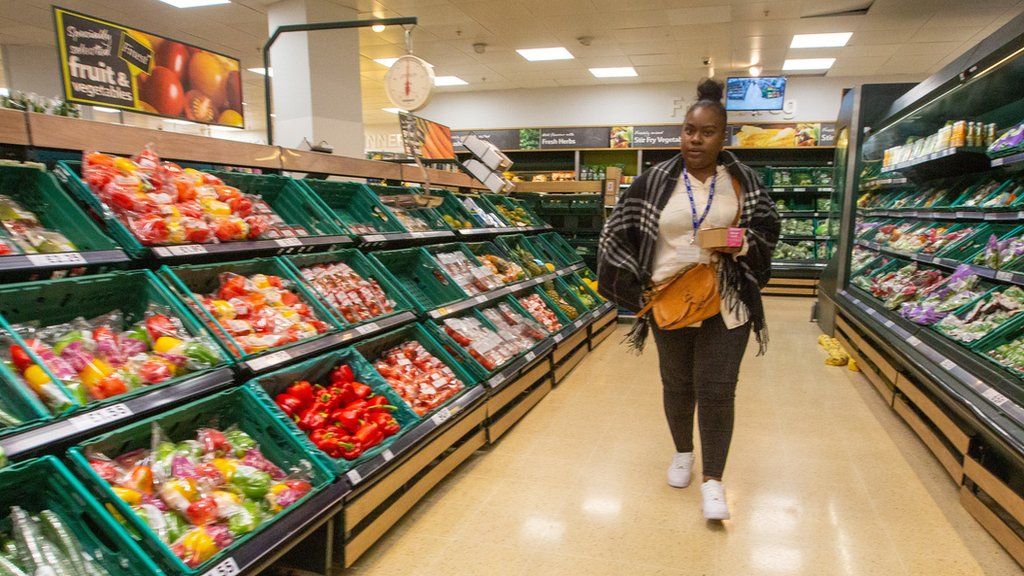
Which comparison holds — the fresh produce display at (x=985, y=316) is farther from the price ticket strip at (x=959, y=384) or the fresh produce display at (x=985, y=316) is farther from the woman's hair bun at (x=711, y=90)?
the woman's hair bun at (x=711, y=90)

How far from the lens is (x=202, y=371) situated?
181cm

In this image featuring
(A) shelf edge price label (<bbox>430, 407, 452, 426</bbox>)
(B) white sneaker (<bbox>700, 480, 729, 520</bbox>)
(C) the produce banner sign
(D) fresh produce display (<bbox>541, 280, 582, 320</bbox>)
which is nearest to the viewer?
(B) white sneaker (<bbox>700, 480, 729, 520</bbox>)

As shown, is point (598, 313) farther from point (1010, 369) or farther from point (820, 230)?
point (820, 230)

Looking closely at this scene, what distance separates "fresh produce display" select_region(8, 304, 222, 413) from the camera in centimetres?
145

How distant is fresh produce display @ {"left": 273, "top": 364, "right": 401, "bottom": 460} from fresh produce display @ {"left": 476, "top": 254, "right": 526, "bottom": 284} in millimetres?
1916

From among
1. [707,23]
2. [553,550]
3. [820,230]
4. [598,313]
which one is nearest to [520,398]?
[553,550]

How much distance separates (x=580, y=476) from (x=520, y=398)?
1.01m

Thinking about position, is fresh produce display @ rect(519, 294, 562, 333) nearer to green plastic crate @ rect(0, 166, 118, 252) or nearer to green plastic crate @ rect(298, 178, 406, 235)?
green plastic crate @ rect(298, 178, 406, 235)

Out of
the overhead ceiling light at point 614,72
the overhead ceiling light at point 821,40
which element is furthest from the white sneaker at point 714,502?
the overhead ceiling light at point 614,72

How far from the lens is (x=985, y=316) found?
3070 mm

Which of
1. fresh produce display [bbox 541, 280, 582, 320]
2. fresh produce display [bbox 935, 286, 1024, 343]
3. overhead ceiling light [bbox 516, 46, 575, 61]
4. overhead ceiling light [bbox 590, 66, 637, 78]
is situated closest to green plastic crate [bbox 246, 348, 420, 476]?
fresh produce display [bbox 541, 280, 582, 320]

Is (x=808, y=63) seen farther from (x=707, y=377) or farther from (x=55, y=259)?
(x=55, y=259)

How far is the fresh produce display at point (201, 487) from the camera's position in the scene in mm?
1484

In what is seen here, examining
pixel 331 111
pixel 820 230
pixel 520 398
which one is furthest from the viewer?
pixel 820 230
